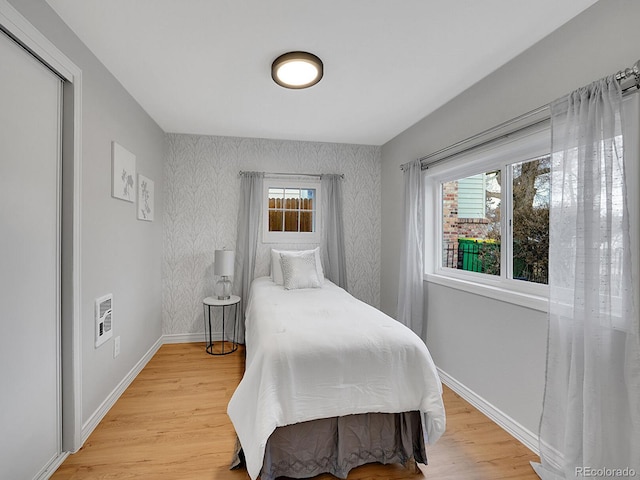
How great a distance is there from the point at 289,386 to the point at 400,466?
0.83m

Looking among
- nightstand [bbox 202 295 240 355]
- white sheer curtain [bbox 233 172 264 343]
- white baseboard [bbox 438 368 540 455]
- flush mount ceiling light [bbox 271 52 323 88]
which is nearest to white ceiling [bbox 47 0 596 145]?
flush mount ceiling light [bbox 271 52 323 88]

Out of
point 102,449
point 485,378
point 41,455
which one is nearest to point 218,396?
point 102,449

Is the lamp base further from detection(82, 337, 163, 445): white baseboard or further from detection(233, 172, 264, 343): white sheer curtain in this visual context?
detection(82, 337, 163, 445): white baseboard

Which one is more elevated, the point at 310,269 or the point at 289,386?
the point at 310,269

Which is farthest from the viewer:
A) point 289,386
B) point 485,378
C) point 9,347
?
point 485,378

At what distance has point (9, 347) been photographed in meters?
1.43

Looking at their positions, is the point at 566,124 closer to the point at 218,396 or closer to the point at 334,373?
the point at 334,373

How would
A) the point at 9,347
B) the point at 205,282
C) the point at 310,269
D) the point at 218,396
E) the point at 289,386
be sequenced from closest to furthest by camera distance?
the point at 9,347, the point at 289,386, the point at 218,396, the point at 310,269, the point at 205,282

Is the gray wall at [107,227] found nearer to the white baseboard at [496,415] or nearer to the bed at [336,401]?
the bed at [336,401]

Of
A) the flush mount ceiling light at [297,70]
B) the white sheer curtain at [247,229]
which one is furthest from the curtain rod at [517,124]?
the white sheer curtain at [247,229]

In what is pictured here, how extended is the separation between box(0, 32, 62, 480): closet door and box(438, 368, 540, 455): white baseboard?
2.73 m

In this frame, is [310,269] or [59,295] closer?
[59,295]

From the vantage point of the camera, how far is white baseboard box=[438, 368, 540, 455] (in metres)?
1.94

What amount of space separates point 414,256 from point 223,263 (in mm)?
2033
